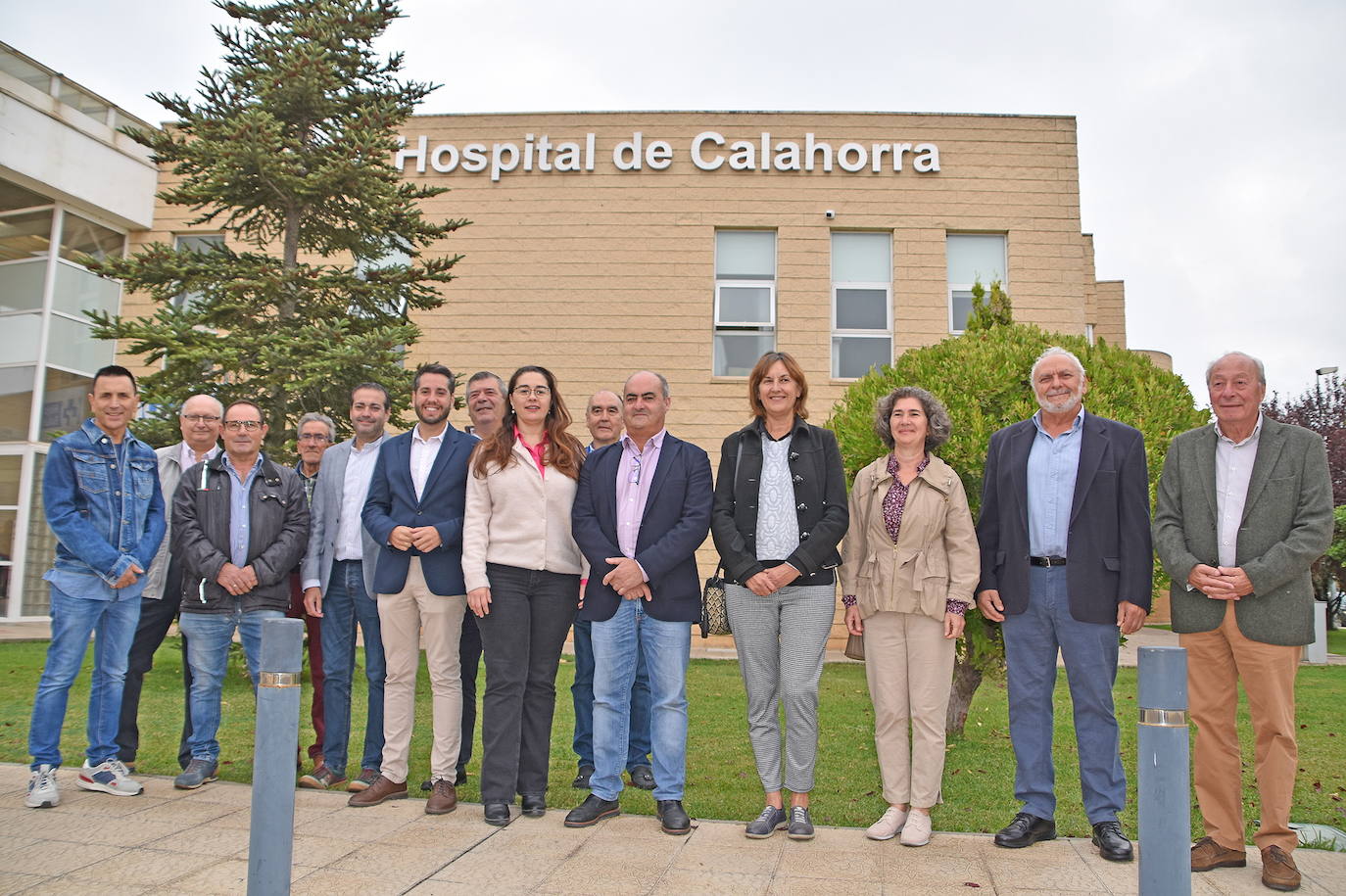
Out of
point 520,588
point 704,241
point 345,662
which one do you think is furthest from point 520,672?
point 704,241

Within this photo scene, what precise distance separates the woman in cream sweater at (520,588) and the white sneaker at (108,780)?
6.27 ft

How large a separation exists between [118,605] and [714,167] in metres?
10.7

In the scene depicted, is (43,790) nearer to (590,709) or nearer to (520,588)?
(520,588)

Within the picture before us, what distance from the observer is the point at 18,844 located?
4.18m

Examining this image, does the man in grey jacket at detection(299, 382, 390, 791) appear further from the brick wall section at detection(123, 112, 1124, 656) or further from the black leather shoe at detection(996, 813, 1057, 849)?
the brick wall section at detection(123, 112, 1124, 656)

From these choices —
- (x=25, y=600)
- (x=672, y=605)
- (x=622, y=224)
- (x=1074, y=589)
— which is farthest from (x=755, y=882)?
(x=25, y=600)

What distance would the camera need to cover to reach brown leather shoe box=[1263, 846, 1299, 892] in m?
3.85

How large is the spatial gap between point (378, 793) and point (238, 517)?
1.74 metres

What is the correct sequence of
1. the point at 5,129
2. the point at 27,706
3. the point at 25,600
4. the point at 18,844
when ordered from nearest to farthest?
the point at 18,844
the point at 27,706
the point at 5,129
the point at 25,600

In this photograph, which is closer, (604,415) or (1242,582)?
(1242,582)

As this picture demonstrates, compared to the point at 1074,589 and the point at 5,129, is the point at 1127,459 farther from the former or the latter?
the point at 5,129

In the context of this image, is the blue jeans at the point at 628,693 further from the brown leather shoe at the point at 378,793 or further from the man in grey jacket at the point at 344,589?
the man in grey jacket at the point at 344,589

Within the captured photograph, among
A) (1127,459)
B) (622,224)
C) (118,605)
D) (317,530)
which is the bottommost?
(118,605)

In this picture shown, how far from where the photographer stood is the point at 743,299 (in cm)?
1389
